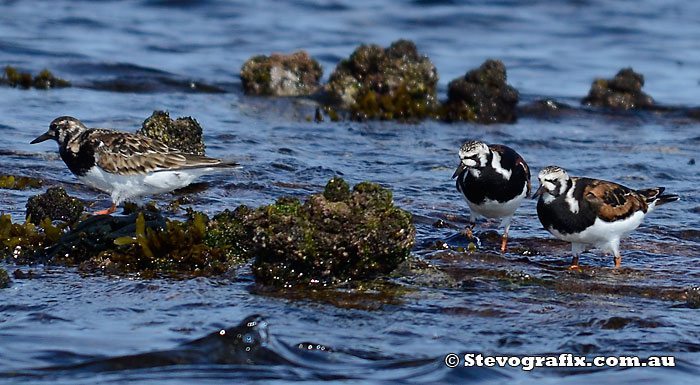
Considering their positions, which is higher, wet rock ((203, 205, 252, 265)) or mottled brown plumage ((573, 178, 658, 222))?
mottled brown plumage ((573, 178, 658, 222))

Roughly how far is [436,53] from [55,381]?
43.4 feet

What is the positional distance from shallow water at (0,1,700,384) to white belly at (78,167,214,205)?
17.3 inches

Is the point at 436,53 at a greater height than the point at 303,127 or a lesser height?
greater

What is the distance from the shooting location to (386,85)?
486 inches

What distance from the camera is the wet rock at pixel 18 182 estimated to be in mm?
7702

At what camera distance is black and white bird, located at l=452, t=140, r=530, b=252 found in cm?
682

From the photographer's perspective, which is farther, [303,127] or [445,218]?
[303,127]

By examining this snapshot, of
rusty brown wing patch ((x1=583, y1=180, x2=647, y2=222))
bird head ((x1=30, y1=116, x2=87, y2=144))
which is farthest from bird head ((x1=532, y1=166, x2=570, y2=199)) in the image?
bird head ((x1=30, y1=116, x2=87, y2=144))

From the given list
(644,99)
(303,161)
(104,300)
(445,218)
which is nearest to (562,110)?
(644,99)

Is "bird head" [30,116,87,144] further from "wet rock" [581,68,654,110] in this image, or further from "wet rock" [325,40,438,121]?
"wet rock" [581,68,654,110]

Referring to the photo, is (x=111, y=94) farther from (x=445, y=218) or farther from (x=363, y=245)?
(x=363, y=245)

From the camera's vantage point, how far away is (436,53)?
16.7 m

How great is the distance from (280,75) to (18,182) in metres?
5.66

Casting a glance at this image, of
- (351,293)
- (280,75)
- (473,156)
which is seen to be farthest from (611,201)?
(280,75)
